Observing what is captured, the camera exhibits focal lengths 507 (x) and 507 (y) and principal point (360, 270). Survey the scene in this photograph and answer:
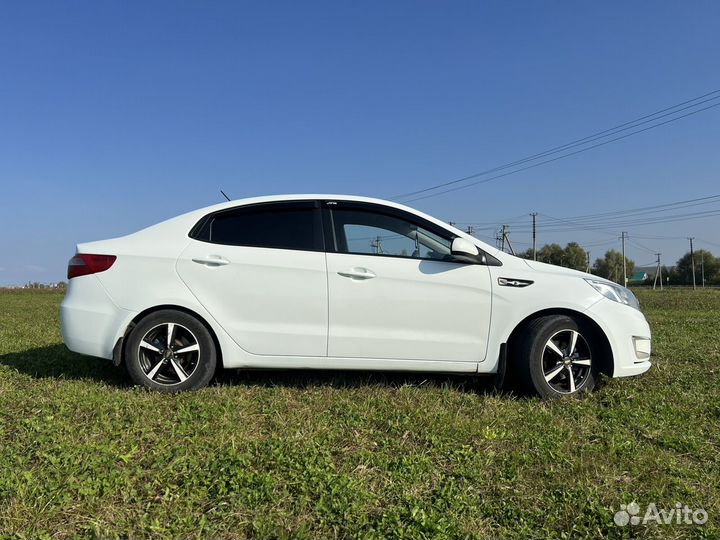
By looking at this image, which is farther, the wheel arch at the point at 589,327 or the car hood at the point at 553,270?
the car hood at the point at 553,270

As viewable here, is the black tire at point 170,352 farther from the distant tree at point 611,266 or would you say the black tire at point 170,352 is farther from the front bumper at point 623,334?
the distant tree at point 611,266

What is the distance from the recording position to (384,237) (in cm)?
412

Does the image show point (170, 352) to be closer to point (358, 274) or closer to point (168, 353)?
point (168, 353)

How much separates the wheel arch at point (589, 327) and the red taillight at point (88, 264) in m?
3.18

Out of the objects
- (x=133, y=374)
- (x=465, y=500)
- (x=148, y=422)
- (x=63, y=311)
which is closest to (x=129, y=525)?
(x=148, y=422)

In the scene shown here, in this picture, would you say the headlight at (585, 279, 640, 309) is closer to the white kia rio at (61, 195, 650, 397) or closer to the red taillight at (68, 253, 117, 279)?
the white kia rio at (61, 195, 650, 397)

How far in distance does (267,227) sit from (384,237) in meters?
0.95

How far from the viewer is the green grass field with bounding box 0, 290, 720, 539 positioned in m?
2.22

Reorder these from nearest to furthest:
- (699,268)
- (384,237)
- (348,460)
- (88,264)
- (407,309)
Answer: (348,460)
(407,309)
(88,264)
(384,237)
(699,268)

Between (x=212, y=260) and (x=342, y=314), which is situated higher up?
(x=212, y=260)

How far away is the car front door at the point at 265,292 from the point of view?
3.89m

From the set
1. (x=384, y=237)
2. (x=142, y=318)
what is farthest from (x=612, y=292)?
(x=142, y=318)

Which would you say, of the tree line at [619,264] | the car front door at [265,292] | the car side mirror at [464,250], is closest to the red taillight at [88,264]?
the car front door at [265,292]

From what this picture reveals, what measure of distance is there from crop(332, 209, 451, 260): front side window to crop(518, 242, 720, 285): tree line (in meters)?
83.9
